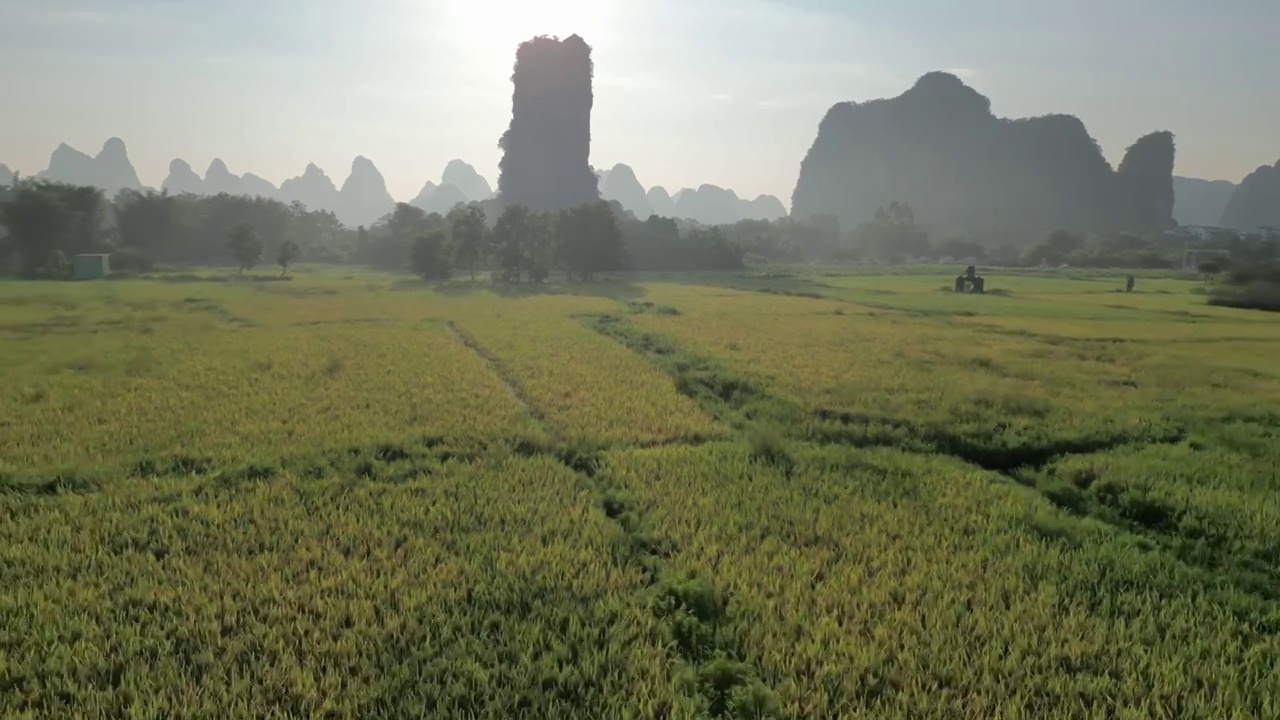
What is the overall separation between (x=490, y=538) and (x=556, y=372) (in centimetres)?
781

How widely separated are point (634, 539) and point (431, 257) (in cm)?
3982

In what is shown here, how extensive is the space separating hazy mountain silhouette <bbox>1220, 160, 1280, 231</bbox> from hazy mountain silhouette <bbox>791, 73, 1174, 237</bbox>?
3857 cm

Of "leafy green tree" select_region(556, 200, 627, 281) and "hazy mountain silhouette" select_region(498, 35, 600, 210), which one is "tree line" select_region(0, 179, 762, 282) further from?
"hazy mountain silhouette" select_region(498, 35, 600, 210)

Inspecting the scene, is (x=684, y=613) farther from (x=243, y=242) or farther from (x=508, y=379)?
(x=243, y=242)

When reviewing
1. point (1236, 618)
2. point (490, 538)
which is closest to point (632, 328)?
point (490, 538)

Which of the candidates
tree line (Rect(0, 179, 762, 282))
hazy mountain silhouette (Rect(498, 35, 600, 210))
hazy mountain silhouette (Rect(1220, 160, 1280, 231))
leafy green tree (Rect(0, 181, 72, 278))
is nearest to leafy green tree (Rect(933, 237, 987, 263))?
tree line (Rect(0, 179, 762, 282))

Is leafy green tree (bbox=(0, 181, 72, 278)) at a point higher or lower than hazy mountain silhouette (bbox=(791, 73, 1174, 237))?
lower

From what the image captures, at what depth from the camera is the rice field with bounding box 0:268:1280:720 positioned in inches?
168

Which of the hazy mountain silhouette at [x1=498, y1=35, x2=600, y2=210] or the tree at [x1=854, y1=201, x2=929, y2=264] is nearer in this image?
the tree at [x1=854, y1=201, x2=929, y2=264]

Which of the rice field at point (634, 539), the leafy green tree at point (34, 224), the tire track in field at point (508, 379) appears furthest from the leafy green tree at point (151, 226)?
the rice field at point (634, 539)

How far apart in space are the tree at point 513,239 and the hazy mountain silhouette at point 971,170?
97982 mm

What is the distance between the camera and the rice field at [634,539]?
14.0 feet

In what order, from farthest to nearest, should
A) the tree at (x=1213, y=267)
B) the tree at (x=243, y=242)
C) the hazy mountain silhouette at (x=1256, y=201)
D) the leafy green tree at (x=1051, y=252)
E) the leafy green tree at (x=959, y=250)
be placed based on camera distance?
the hazy mountain silhouette at (x=1256, y=201), the leafy green tree at (x=959, y=250), the leafy green tree at (x=1051, y=252), the tree at (x=243, y=242), the tree at (x=1213, y=267)

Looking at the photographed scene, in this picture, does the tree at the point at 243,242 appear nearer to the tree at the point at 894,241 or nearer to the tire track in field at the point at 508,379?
the tire track in field at the point at 508,379
